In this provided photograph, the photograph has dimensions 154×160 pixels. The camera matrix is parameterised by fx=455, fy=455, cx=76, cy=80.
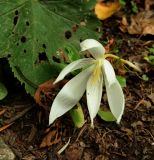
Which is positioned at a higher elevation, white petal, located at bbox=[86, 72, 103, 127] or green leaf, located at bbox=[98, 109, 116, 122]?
white petal, located at bbox=[86, 72, 103, 127]

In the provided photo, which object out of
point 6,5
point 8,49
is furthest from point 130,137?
point 6,5

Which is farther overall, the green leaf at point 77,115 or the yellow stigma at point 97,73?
the green leaf at point 77,115

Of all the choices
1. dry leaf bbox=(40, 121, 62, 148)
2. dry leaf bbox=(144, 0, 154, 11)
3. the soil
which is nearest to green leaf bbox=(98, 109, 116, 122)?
the soil

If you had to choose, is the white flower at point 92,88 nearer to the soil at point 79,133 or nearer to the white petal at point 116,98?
the white petal at point 116,98

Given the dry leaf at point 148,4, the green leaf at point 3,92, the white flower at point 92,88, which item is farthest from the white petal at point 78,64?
the dry leaf at point 148,4

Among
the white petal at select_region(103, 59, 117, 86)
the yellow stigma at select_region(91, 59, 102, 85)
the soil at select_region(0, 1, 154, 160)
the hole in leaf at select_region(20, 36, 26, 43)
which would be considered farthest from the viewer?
the hole in leaf at select_region(20, 36, 26, 43)

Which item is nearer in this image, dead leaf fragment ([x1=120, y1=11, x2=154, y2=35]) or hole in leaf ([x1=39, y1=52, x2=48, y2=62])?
hole in leaf ([x1=39, y1=52, x2=48, y2=62])

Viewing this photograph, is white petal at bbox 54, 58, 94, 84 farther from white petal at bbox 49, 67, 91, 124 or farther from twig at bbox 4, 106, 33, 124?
twig at bbox 4, 106, 33, 124
